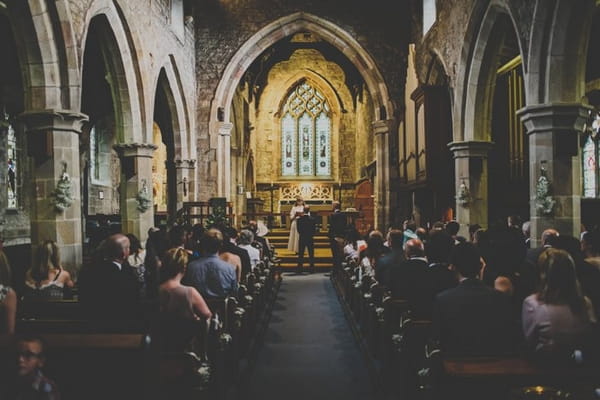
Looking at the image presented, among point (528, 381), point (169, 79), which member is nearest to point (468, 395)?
point (528, 381)

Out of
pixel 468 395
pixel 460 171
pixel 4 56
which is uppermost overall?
pixel 4 56

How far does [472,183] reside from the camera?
11688 mm

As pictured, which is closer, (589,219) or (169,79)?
(589,219)

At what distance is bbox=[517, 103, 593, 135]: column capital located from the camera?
7.78 metres

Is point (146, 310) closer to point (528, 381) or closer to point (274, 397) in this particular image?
point (274, 397)

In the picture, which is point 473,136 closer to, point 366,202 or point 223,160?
point 223,160

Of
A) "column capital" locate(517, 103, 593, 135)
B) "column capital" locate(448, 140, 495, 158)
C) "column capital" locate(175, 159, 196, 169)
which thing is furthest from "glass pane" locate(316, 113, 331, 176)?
"column capital" locate(517, 103, 593, 135)

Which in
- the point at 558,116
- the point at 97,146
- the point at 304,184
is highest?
the point at 97,146

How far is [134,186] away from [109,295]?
877 centimetres

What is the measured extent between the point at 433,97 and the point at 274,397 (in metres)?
9.10

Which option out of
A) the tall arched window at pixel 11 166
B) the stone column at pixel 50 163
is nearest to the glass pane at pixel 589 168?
the stone column at pixel 50 163

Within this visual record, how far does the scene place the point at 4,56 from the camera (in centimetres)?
1271

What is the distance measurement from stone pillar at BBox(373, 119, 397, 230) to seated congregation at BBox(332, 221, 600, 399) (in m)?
12.4

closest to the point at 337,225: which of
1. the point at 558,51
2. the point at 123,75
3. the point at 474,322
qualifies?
the point at 123,75
